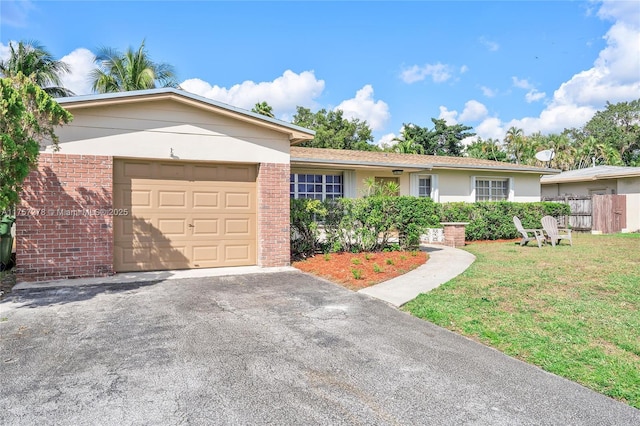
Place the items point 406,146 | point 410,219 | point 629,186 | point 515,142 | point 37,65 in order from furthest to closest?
1. point 515,142
2. point 406,146
3. point 37,65
4. point 629,186
5. point 410,219

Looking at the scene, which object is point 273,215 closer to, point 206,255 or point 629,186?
point 206,255

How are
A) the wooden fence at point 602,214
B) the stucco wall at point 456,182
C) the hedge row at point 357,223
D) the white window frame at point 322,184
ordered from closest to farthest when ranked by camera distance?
the hedge row at point 357,223 → the white window frame at point 322,184 → the stucco wall at point 456,182 → the wooden fence at point 602,214

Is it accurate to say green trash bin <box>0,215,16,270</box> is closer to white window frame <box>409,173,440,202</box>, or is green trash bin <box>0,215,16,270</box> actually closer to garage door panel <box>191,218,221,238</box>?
garage door panel <box>191,218,221,238</box>

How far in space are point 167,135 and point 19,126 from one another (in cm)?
268

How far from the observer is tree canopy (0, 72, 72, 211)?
5754 mm

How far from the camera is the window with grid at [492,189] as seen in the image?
17.9 m

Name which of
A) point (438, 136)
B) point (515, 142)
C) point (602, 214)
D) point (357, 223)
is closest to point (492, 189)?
point (602, 214)

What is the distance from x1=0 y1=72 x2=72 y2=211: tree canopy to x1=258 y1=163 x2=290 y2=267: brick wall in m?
4.08

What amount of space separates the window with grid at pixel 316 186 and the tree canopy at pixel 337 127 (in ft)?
71.4

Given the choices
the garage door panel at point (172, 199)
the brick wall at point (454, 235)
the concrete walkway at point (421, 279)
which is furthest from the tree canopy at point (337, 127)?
the garage door panel at point (172, 199)

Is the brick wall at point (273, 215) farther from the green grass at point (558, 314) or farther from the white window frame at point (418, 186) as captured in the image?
the white window frame at point (418, 186)

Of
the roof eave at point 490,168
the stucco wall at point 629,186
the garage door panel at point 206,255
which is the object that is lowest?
the garage door panel at point 206,255

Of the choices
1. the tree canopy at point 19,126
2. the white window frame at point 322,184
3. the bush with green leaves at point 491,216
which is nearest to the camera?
the tree canopy at point 19,126

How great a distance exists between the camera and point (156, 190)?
8367 mm
